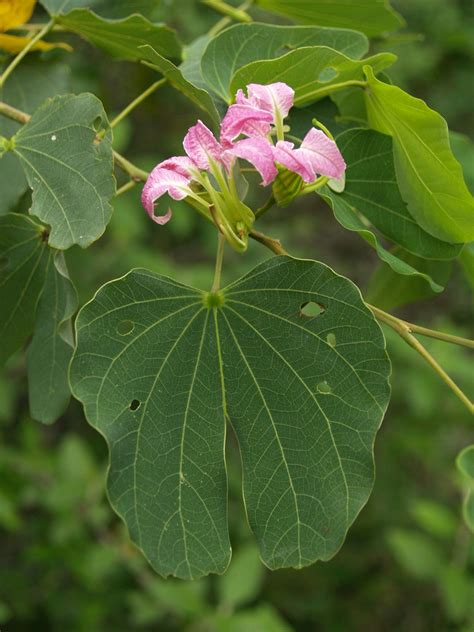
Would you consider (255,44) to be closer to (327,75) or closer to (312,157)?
(327,75)

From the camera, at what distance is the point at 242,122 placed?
71cm

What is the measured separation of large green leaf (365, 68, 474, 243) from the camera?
80cm

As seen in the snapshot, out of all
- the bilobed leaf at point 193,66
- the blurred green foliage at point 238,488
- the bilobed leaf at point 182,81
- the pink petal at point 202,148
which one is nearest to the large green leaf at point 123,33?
the bilobed leaf at point 193,66

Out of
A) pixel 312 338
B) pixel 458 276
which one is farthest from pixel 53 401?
pixel 458 276

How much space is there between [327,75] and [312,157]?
0.16 metres

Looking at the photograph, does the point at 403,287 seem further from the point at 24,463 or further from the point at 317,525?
the point at 24,463

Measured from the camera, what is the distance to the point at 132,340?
0.76 meters

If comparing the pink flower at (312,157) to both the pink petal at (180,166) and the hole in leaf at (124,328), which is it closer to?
the pink petal at (180,166)

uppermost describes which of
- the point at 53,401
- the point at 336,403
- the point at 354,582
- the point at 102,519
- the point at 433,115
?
the point at 433,115

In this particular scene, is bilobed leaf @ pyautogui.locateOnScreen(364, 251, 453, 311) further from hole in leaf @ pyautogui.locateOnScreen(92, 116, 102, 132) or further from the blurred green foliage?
the blurred green foliage

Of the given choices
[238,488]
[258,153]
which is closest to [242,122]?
[258,153]

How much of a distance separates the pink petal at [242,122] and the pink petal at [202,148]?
12mm

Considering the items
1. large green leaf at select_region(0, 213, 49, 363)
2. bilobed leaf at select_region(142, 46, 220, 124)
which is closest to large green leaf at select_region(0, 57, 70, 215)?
large green leaf at select_region(0, 213, 49, 363)

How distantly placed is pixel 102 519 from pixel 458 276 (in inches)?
69.8
